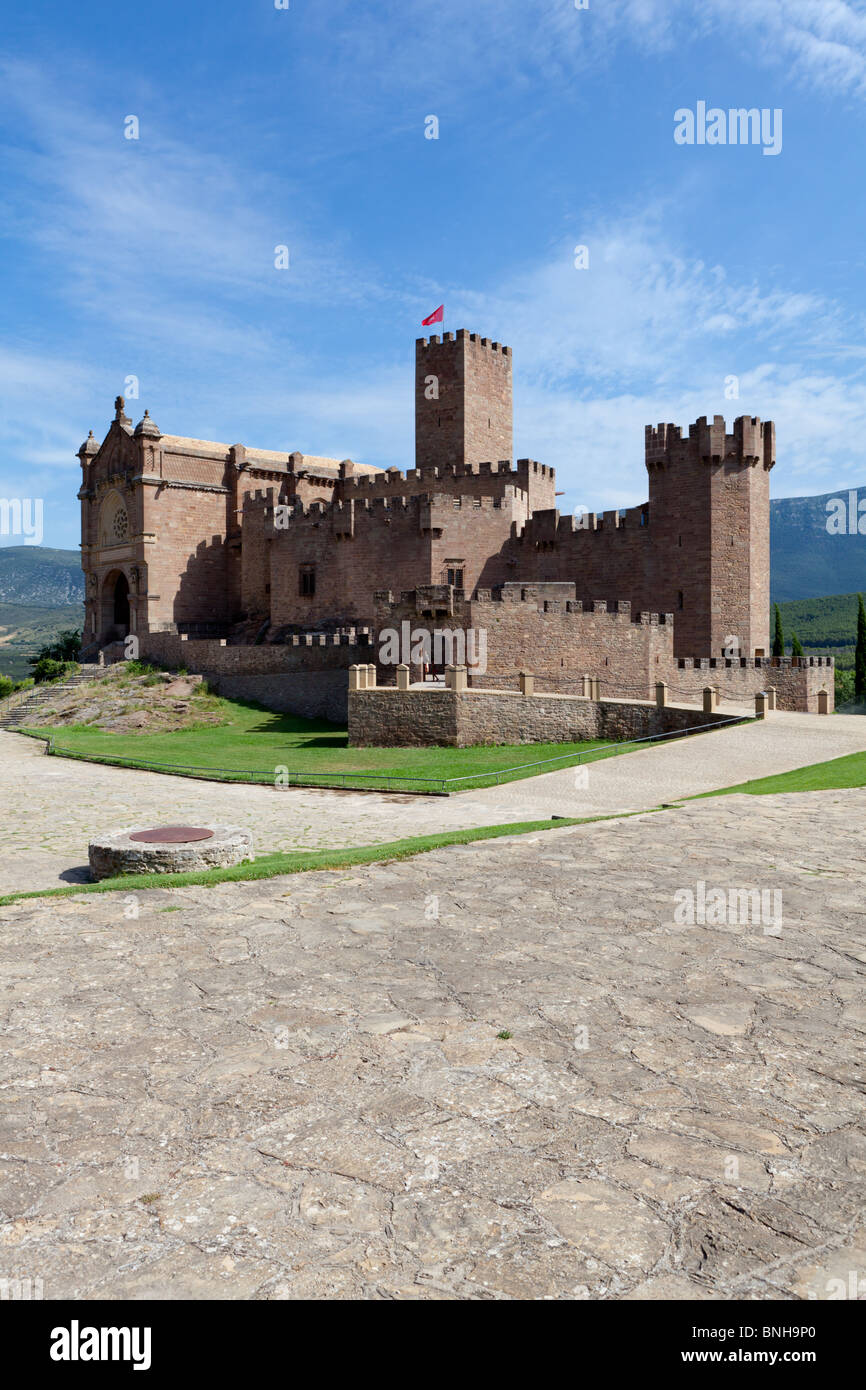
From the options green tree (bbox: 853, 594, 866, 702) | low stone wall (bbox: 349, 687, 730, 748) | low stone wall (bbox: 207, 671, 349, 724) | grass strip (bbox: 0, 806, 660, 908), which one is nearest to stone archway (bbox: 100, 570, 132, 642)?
low stone wall (bbox: 207, 671, 349, 724)

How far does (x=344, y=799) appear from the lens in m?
20.5

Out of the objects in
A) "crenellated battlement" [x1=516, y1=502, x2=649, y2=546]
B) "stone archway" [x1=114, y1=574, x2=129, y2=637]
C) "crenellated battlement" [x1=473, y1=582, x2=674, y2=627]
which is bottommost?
"crenellated battlement" [x1=473, y1=582, x2=674, y2=627]

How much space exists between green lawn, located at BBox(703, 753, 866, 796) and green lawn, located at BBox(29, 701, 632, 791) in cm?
646

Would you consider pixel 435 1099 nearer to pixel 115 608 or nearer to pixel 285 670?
pixel 285 670

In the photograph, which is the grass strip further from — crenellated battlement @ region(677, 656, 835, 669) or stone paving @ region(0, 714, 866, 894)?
crenellated battlement @ region(677, 656, 835, 669)

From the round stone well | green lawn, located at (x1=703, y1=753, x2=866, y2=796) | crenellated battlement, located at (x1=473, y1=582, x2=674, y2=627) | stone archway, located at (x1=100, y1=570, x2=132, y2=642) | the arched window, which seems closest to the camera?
the round stone well

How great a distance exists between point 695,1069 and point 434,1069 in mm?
1343

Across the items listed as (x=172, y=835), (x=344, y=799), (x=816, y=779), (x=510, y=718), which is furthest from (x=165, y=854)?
(x=510, y=718)

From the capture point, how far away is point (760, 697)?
1126 inches

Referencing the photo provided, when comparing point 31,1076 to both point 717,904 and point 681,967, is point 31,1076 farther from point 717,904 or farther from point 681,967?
point 717,904

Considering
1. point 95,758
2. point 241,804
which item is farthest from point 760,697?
point 95,758

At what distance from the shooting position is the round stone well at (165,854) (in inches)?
A: 407

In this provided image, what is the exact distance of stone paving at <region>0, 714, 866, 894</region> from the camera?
13.9 meters
